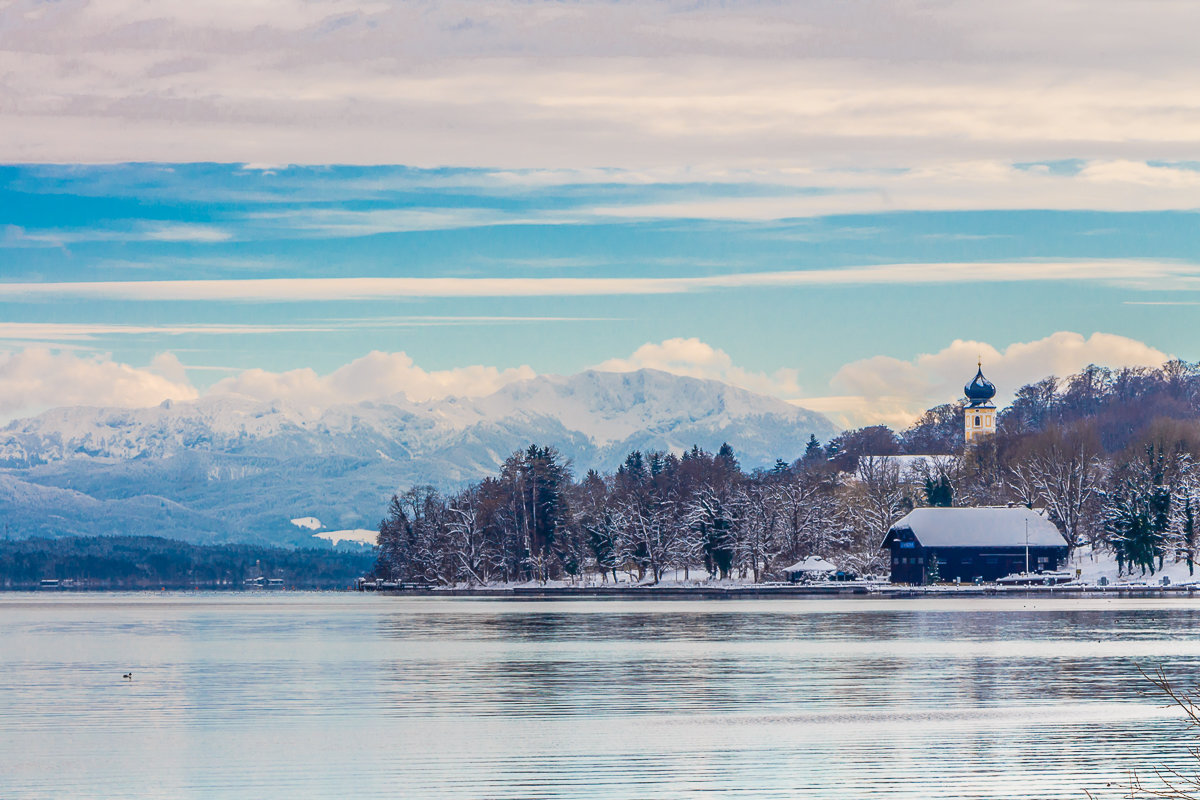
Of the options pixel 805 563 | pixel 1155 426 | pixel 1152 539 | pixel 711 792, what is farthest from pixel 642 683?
pixel 1155 426

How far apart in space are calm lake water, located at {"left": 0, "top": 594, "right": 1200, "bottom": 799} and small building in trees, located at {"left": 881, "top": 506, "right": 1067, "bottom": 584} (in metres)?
65.2

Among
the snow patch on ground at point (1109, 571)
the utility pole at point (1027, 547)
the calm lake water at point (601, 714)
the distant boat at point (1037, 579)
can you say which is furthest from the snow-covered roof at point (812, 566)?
the calm lake water at point (601, 714)

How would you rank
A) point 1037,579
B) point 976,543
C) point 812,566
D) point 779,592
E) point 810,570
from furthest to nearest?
point 810,570
point 812,566
point 976,543
point 779,592
point 1037,579

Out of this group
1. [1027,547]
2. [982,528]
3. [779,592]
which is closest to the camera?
[779,592]

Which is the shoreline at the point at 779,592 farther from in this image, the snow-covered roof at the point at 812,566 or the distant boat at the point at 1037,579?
the distant boat at the point at 1037,579

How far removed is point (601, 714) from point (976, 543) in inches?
4056

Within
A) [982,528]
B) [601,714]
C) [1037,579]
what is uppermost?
[982,528]

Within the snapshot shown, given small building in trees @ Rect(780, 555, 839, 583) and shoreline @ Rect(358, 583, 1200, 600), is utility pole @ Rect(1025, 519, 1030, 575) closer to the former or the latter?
shoreline @ Rect(358, 583, 1200, 600)

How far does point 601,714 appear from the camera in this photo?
35938 mm

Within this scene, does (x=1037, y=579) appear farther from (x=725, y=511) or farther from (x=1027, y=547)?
(x=725, y=511)

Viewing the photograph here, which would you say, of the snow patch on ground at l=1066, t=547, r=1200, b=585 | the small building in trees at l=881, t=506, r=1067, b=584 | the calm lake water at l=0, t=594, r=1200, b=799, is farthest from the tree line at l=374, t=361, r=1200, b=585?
the calm lake water at l=0, t=594, r=1200, b=799

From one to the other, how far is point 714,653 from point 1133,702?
20.2 metres

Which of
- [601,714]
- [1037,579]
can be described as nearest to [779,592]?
[1037,579]

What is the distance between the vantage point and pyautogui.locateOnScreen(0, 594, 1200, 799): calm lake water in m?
26.9
